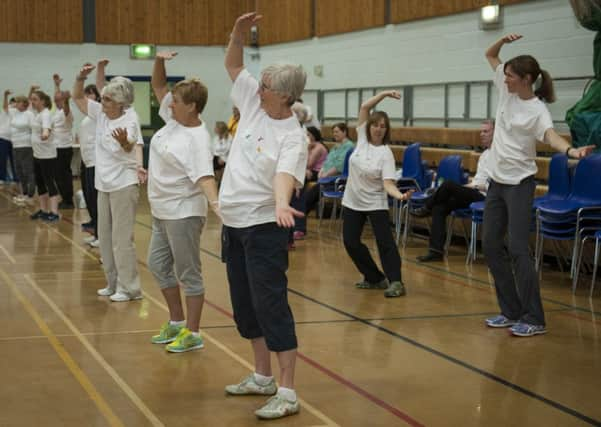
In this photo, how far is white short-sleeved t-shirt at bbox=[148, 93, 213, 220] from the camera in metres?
5.58

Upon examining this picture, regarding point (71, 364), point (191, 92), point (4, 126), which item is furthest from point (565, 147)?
point (4, 126)

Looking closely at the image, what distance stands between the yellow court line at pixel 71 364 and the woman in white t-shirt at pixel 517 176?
112 inches

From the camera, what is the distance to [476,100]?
1248 cm

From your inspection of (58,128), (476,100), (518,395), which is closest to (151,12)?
(58,128)

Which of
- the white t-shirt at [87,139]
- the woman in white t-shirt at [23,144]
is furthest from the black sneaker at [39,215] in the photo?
the white t-shirt at [87,139]

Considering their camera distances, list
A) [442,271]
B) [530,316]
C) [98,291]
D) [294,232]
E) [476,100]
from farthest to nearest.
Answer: [476,100] < [294,232] < [442,271] < [98,291] < [530,316]

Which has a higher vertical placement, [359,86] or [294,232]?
[359,86]

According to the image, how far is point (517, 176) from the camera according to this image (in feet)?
20.6

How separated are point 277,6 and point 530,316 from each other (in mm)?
13906

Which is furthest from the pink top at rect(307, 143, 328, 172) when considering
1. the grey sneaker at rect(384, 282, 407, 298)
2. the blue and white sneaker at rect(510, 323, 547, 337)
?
the blue and white sneaker at rect(510, 323, 547, 337)

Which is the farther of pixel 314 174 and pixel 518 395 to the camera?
pixel 314 174

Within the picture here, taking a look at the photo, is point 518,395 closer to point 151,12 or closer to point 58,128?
point 58,128

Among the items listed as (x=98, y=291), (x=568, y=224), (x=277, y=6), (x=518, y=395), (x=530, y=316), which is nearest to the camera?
(x=518, y=395)

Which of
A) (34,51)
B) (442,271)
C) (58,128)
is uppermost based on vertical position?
(34,51)
